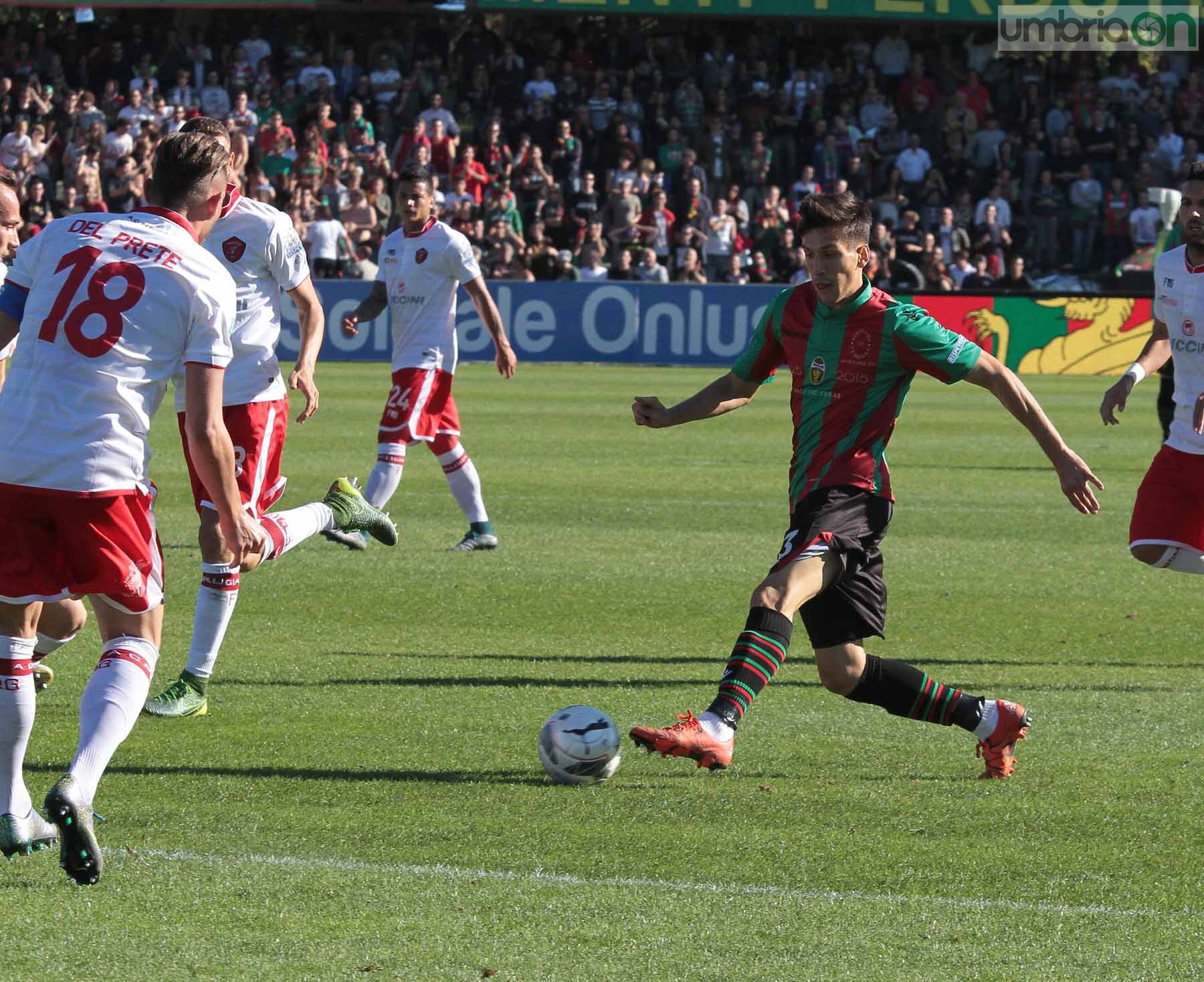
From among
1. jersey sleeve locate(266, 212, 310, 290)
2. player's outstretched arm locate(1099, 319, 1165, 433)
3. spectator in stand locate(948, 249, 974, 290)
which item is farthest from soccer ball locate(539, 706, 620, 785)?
spectator in stand locate(948, 249, 974, 290)

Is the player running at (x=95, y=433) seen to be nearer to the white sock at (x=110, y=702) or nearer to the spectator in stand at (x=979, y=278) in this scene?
the white sock at (x=110, y=702)

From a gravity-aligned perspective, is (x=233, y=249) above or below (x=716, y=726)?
above

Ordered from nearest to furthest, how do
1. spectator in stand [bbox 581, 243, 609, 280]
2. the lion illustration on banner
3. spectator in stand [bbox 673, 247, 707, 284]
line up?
the lion illustration on banner
spectator in stand [bbox 581, 243, 609, 280]
spectator in stand [bbox 673, 247, 707, 284]

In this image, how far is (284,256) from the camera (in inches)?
295

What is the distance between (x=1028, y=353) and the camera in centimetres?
2625

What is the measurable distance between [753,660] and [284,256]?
3.11 meters

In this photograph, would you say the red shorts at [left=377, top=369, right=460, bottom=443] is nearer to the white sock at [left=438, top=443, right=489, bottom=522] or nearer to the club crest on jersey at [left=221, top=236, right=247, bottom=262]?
the white sock at [left=438, top=443, right=489, bottom=522]

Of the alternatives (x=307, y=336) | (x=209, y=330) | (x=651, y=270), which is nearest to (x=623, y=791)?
(x=209, y=330)

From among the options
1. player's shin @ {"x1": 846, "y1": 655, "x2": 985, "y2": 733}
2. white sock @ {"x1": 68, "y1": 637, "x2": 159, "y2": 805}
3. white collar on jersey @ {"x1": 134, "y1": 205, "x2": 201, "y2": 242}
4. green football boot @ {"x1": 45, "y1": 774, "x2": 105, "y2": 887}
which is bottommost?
player's shin @ {"x1": 846, "y1": 655, "x2": 985, "y2": 733}

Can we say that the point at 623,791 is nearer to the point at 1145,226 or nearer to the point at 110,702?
the point at 110,702

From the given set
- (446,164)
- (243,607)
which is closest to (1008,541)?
(243,607)

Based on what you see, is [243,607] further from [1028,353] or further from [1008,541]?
[1028,353]

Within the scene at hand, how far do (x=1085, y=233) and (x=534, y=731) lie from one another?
26.7 metres

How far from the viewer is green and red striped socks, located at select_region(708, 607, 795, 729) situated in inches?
214
